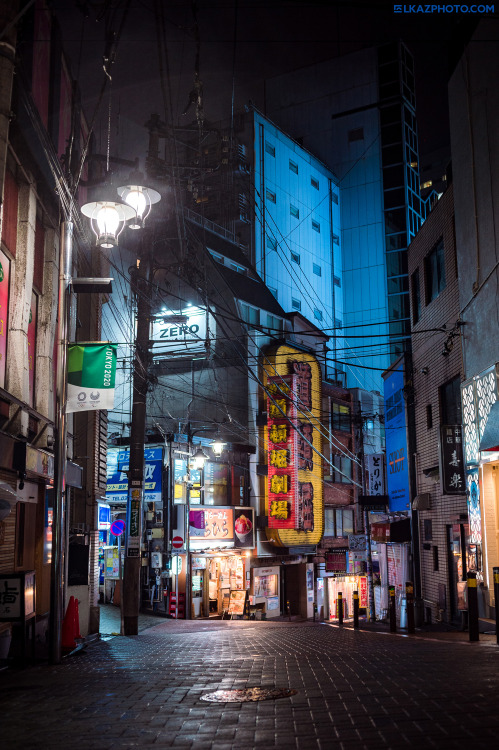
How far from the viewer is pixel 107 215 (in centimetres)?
1126

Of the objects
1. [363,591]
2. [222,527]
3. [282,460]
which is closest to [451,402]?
[282,460]

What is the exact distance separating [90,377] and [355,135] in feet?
202

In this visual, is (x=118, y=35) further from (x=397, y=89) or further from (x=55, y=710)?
(x=397, y=89)

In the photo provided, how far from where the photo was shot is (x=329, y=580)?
43.2 m

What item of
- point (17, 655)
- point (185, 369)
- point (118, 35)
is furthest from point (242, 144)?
point (17, 655)

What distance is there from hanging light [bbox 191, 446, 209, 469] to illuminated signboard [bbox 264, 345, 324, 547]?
15.4 feet

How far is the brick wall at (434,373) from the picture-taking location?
19984mm

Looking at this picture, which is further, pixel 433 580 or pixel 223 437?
pixel 223 437

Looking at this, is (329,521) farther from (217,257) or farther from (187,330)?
(217,257)

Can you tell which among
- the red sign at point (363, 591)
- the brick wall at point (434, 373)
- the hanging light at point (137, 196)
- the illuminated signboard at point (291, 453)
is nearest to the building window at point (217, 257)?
the illuminated signboard at point (291, 453)

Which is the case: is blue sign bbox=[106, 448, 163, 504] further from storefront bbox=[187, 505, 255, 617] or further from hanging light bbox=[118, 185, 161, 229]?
hanging light bbox=[118, 185, 161, 229]

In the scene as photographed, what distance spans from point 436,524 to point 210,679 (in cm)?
1336

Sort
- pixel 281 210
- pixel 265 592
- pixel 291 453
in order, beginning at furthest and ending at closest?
pixel 281 210
pixel 265 592
pixel 291 453

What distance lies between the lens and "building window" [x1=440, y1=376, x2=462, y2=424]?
2023 cm
